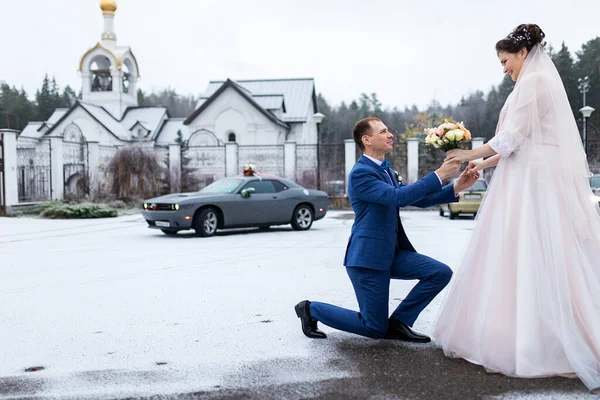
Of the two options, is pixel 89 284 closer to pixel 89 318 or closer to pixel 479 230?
pixel 89 318

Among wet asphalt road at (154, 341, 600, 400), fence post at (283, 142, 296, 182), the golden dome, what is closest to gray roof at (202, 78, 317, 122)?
the golden dome

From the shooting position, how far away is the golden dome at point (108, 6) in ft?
189

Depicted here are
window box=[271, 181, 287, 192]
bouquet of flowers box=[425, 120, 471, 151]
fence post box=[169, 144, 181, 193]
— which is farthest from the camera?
fence post box=[169, 144, 181, 193]

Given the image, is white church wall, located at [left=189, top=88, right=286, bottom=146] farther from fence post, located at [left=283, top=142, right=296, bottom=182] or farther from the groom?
the groom

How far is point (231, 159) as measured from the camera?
31.1 m

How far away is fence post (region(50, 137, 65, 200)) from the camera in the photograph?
2595 cm

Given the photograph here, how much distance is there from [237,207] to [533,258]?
10765 millimetres

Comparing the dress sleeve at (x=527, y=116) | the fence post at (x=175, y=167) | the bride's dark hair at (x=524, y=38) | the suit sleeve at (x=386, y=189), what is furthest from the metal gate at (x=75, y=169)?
the dress sleeve at (x=527, y=116)

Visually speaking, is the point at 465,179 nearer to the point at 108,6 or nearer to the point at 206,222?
the point at 206,222

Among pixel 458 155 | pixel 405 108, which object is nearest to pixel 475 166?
pixel 458 155

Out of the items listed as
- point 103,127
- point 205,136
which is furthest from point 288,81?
point 103,127

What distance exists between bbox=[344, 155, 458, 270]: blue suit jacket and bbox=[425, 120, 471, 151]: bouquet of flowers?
1.10 feet

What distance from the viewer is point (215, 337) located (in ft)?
16.9

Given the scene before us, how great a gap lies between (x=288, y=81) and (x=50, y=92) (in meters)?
44.5
